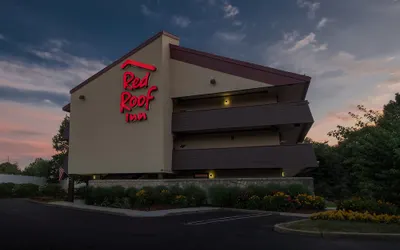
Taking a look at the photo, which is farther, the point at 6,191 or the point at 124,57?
the point at 6,191

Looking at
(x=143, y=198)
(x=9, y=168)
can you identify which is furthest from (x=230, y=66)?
(x=9, y=168)

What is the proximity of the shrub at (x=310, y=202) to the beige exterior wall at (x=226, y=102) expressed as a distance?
996 centimetres

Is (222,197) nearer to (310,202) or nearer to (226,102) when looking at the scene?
(310,202)

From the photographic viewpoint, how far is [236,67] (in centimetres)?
2673

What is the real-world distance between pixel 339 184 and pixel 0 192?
40236mm

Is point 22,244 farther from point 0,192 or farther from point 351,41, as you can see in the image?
point 0,192

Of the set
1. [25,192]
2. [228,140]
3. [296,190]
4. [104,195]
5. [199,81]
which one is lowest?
[25,192]

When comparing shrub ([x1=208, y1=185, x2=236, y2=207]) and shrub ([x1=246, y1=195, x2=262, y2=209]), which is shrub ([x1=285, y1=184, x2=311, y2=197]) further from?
shrub ([x1=208, y1=185, x2=236, y2=207])

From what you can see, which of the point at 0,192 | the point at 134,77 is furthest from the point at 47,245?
the point at 0,192

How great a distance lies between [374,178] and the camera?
14906mm

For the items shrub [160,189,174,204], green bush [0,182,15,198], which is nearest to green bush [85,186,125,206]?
shrub [160,189,174,204]

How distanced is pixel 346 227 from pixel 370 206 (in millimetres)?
2830

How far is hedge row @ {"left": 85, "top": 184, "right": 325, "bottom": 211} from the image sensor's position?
1981 cm

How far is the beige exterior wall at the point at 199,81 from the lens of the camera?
26.5 metres
